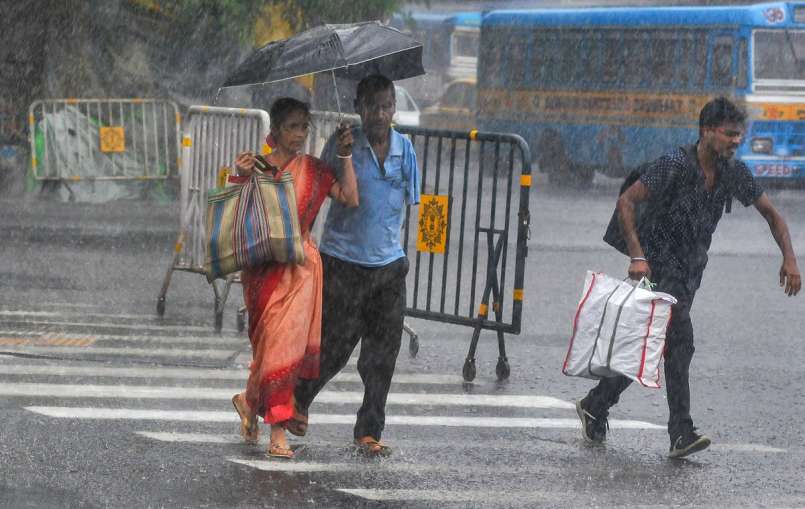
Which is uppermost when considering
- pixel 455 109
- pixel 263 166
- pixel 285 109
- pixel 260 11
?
pixel 260 11

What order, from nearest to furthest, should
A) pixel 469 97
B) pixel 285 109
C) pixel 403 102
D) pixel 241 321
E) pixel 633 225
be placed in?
1. pixel 285 109
2. pixel 633 225
3. pixel 241 321
4. pixel 403 102
5. pixel 469 97

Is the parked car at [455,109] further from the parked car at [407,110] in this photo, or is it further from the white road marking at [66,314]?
the white road marking at [66,314]

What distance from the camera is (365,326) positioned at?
6.69 metres

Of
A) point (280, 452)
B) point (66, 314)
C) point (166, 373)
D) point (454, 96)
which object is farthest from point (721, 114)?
point (454, 96)

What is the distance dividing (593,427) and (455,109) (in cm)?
2827

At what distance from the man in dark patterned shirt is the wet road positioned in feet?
1.58

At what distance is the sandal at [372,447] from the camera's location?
21.2 ft

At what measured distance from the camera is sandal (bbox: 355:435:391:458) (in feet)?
21.2

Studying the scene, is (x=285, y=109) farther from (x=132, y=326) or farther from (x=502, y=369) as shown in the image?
(x=132, y=326)

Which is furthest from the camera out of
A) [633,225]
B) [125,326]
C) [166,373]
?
[125,326]

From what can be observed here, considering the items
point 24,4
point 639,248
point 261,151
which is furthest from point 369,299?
point 24,4

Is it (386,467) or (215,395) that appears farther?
(215,395)

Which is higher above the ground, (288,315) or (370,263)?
(370,263)

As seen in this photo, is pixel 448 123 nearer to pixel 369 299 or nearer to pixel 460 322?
pixel 460 322
